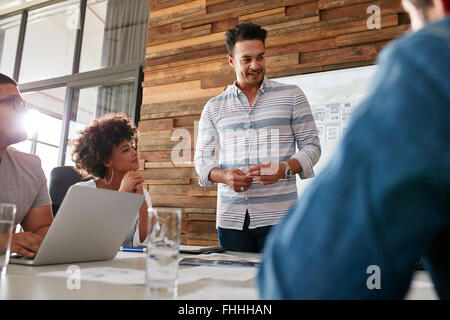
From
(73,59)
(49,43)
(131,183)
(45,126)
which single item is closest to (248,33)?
(131,183)

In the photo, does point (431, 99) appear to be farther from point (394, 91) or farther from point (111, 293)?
point (111, 293)

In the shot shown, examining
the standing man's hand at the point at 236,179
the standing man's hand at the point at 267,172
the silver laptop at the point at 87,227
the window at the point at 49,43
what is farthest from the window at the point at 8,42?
the silver laptop at the point at 87,227

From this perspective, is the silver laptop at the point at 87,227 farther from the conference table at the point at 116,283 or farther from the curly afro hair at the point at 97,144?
the curly afro hair at the point at 97,144

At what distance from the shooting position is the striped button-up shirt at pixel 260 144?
186 cm

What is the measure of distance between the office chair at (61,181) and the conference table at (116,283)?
139cm

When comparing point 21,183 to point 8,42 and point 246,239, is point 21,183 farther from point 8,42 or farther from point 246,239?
point 8,42

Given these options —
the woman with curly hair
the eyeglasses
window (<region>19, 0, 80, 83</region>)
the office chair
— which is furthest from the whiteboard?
window (<region>19, 0, 80, 83</region>)

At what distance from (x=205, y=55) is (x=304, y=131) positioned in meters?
1.69

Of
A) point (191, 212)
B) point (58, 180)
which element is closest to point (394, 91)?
point (58, 180)

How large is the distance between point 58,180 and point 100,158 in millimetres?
359

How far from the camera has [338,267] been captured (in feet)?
1.11

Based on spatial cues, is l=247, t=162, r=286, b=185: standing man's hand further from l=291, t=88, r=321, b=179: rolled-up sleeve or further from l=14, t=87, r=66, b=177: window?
l=14, t=87, r=66, b=177: window

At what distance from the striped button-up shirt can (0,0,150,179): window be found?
1.82 m

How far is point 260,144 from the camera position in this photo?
1.95 meters
